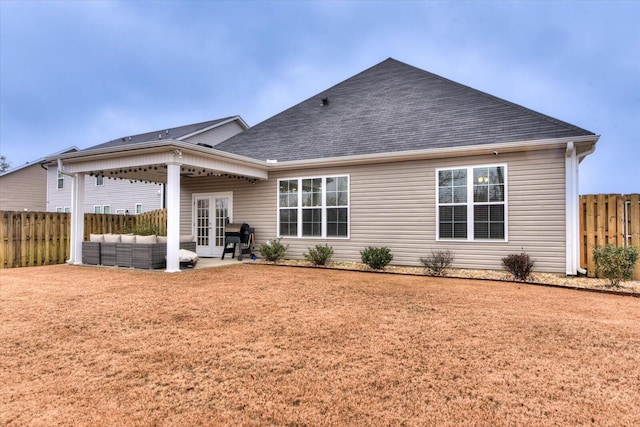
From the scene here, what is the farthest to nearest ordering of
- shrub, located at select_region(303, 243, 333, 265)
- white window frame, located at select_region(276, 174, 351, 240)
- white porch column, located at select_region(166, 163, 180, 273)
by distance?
1. white window frame, located at select_region(276, 174, 351, 240)
2. shrub, located at select_region(303, 243, 333, 265)
3. white porch column, located at select_region(166, 163, 180, 273)

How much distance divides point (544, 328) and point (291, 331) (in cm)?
283

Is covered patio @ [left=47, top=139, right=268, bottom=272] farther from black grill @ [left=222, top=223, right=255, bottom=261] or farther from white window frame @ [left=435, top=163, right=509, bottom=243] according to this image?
white window frame @ [left=435, top=163, right=509, bottom=243]

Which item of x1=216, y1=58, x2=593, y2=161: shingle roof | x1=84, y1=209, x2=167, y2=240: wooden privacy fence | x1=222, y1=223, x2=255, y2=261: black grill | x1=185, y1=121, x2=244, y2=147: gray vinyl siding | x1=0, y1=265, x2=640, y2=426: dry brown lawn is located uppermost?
x1=185, y1=121, x2=244, y2=147: gray vinyl siding

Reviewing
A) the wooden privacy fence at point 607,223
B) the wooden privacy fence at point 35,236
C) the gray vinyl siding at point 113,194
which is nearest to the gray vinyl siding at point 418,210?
the wooden privacy fence at point 607,223

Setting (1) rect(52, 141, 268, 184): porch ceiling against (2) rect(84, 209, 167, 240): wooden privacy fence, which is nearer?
(1) rect(52, 141, 268, 184): porch ceiling

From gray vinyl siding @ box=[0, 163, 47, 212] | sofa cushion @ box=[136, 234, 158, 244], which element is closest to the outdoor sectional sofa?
sofa cushion @ box=[136, 234, 158, 244]

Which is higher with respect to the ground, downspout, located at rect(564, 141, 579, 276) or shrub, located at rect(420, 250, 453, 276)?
downspout, located at rect(564, 141, 579, 276)

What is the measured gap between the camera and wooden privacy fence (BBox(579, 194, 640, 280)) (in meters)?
6.71

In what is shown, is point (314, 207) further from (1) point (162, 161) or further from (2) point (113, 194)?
(2) point (113, 194)

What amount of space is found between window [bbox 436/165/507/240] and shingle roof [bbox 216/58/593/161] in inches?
29.6

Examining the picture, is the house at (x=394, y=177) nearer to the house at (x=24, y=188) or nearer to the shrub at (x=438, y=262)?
the shrub at (x=438, y=262)

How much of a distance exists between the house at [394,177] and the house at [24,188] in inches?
631

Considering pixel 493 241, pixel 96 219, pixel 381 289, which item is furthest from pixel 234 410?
pixel 96 219

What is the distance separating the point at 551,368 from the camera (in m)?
2.72
